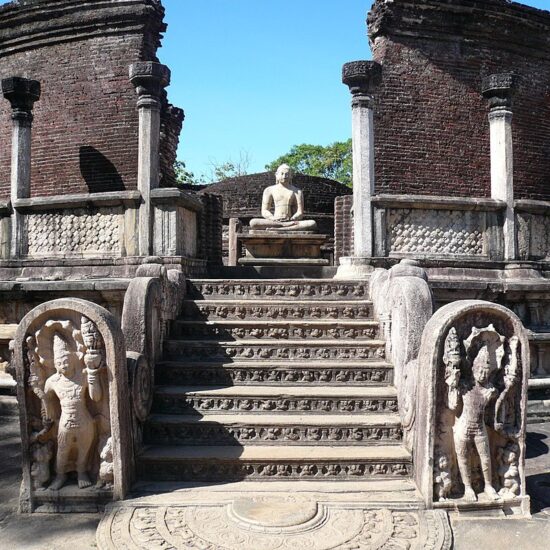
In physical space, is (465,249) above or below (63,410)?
above

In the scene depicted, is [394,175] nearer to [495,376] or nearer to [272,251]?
[272,251]

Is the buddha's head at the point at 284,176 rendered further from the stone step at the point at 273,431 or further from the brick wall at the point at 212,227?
the stone step at the point at 273,431

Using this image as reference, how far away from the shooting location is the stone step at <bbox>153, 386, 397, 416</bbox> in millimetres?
4078

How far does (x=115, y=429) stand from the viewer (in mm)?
3268

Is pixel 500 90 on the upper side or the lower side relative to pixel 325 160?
lower

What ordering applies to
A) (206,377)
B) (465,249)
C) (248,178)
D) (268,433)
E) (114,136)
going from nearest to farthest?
(268,433)
(206,377)
(465,249)
(114,136)
(248,178)

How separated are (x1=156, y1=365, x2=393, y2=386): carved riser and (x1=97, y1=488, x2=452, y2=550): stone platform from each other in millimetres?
1083

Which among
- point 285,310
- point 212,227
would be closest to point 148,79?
point 212,227

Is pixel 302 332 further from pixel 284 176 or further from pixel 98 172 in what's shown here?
pixel 98 172

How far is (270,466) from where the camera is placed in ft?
11.8

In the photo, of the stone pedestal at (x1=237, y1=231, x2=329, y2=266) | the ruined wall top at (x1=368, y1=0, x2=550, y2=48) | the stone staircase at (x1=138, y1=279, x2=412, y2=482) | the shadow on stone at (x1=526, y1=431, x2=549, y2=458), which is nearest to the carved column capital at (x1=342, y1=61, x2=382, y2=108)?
the stone pedestal at (x1=237, y1=231, x2=329, y2=266)

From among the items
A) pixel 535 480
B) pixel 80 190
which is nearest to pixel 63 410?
pixel 535 480

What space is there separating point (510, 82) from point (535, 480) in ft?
Result: 18.1

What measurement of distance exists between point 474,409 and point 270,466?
147 centimetres
